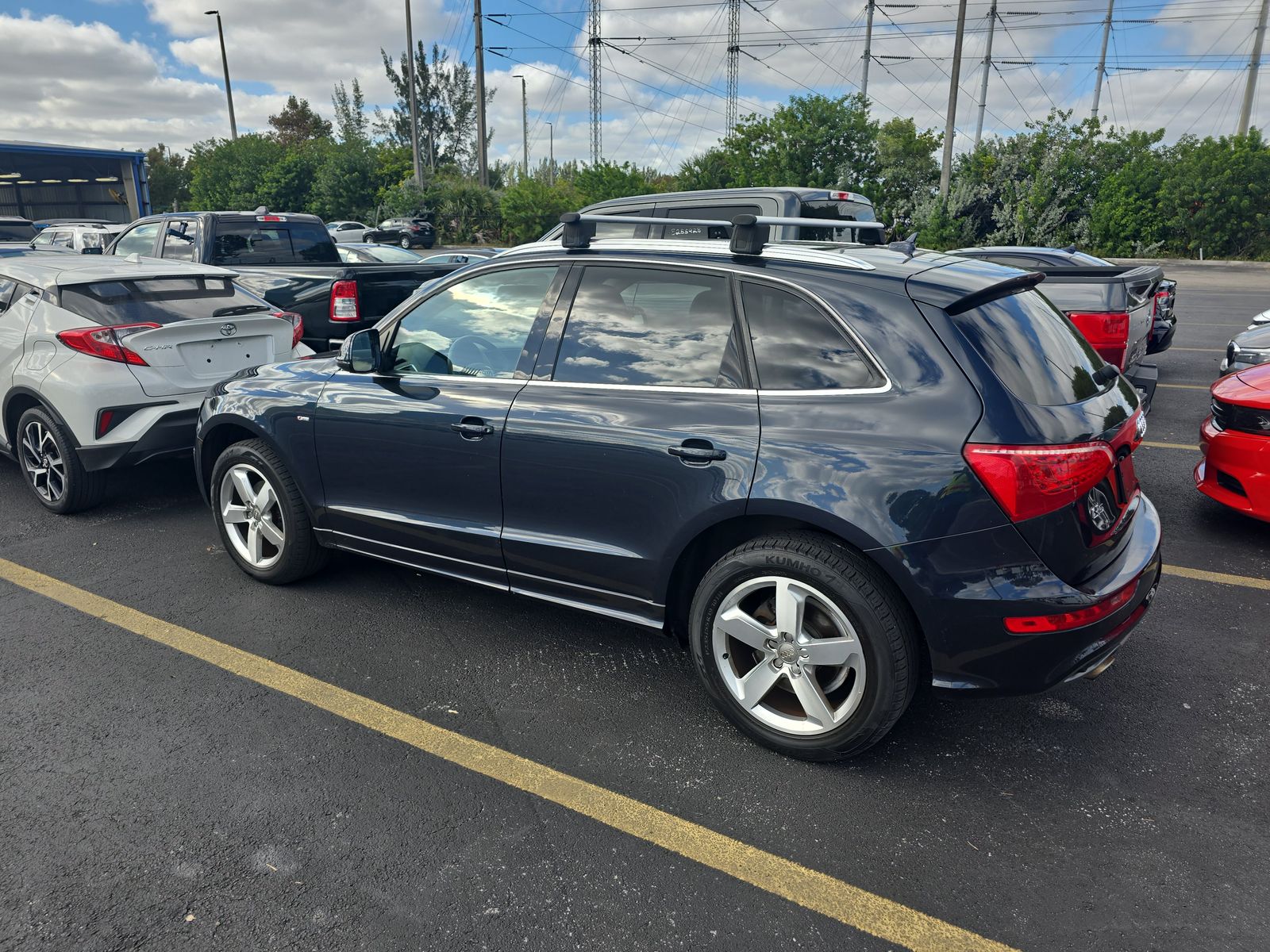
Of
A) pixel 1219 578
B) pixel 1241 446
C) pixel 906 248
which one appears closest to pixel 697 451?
pixel 906 248

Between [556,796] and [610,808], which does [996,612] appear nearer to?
[610,808]

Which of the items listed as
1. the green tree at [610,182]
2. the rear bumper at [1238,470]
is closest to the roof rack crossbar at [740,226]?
the rear bumper at [1238,470]

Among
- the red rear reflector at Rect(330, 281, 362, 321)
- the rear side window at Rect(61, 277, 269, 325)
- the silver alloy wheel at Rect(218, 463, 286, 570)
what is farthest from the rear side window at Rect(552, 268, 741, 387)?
the red rear reflector at Rect(330, 281, 362, 321)

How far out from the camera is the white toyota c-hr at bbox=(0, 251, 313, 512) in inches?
208

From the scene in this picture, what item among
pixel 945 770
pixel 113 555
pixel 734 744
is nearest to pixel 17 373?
pixel 113 555

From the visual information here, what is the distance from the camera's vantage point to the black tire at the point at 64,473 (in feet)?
17.5

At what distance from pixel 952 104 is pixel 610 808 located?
2713 centimetres

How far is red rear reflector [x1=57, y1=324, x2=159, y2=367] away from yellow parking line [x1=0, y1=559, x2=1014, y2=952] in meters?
1.92

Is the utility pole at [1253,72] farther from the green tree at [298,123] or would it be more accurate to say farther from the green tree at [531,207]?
the green tree at [298,123]

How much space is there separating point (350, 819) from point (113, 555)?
9.98ft

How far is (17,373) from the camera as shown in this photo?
216 inches

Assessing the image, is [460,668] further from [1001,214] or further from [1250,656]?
[1001,214]

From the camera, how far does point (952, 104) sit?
1001 inches

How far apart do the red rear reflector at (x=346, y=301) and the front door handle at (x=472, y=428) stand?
5394mm
